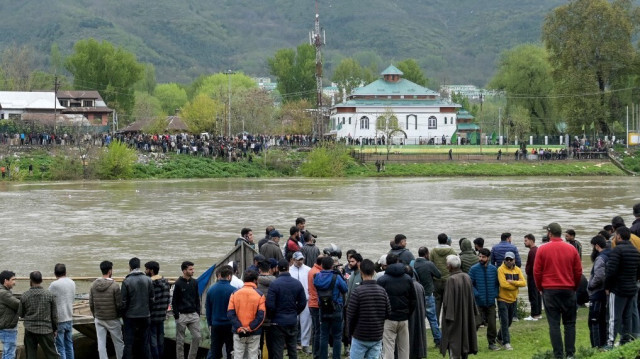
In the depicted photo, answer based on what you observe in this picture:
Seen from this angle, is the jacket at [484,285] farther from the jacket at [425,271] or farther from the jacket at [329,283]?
the jacket at [329,283]

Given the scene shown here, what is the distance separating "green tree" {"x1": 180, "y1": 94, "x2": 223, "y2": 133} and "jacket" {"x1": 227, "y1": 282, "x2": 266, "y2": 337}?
290 ft

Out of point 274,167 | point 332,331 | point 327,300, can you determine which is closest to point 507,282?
Answer: point 332,331

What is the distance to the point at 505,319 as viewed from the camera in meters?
14.3

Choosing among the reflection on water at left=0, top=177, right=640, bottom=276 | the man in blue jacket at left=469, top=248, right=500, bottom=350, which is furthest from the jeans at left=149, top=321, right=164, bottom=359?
the reflection on water at left=0, top=177, right=640, bottom=276

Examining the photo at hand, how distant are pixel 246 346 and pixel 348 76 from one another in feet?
458

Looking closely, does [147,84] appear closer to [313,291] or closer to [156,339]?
[156,339]

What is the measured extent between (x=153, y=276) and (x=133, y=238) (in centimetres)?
1903

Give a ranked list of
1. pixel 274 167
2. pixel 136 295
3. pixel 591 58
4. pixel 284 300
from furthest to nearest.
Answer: pixel 591 58 < pixel 274 167 < pixel 136 295 < pixel 284 300

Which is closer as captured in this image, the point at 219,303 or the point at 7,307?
Answer: the point at 7,307

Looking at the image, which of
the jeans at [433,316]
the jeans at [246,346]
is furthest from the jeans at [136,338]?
the jeans at [433,316]

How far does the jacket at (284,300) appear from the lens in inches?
486

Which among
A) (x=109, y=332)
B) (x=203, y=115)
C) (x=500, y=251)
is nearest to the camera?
(x=109, y=332)

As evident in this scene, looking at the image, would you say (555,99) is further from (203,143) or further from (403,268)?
(403,268)

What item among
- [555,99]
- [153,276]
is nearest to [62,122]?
[555,99]
